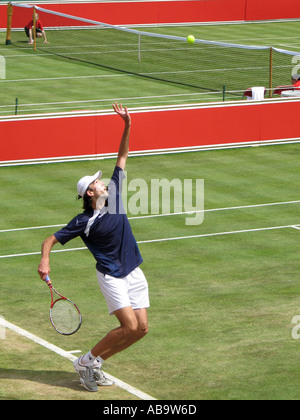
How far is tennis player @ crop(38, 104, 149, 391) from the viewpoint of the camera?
10477mm

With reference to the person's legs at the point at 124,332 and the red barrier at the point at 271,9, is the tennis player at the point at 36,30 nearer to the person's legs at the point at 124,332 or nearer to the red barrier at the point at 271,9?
the red barrier at the point at 271,9

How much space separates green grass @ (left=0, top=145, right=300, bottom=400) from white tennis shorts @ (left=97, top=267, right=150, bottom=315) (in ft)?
3.40

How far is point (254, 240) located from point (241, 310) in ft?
14.1

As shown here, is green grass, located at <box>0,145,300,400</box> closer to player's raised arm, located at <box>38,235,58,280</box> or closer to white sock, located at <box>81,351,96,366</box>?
white sock, located at <box>81,351,96,366</box>

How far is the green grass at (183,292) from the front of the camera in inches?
438

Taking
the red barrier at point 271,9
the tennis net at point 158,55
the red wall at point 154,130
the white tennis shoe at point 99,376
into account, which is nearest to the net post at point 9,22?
the tennis net at point 158,55

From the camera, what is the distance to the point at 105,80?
37.5 meters

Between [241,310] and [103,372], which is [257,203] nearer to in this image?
[241,310]

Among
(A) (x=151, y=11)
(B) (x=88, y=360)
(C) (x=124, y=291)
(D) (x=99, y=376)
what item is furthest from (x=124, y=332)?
(A) (x=151, y=11)

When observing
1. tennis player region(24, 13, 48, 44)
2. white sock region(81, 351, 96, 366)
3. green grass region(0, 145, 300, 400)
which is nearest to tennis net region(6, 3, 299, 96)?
tennis player region(24, 13, 48, 44)

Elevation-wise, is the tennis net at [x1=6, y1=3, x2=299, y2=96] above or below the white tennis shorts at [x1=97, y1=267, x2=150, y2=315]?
below

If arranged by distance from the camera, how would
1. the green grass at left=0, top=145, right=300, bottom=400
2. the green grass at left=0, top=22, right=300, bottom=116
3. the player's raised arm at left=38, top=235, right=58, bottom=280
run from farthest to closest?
1. the green grass at left=0, top=22, right=300, bottom=116
2. the green grass at left=0, top=145, right=300, bottom=400
3. the player's raised arm at left=38, top=235, right=58, bottom=280

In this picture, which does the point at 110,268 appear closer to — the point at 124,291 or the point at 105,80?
the point at 124,291

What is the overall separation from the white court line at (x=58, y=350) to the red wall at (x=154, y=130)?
36.5 feet
